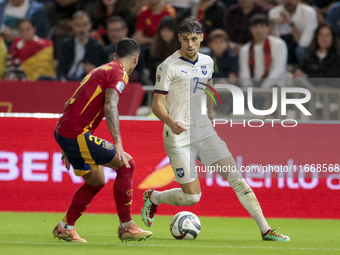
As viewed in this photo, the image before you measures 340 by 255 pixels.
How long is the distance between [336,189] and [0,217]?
5079 millimetres

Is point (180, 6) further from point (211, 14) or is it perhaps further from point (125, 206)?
point (125, 206)

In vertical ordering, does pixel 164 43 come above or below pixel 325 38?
below

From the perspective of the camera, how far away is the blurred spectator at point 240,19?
11.6 m

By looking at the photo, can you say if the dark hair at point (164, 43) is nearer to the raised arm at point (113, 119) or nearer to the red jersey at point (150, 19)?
the red jersey at point (150, 19)

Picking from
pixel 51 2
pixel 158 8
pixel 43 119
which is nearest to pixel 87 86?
pixel 43 119

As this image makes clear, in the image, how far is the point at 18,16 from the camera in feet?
41.3

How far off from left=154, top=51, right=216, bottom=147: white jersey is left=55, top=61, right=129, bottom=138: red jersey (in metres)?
0.78

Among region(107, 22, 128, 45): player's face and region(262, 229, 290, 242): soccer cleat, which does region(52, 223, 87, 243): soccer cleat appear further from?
region(107, 22, 128, 45): player's face

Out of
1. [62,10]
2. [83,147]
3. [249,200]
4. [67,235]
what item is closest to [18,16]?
[62,10]

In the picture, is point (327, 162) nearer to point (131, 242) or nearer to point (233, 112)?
point (233, 112)

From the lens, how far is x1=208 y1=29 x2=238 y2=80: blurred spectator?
34.6ft

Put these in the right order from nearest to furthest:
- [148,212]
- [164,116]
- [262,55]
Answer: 1. [164,116]
2. [148,212]
3. [262,55]

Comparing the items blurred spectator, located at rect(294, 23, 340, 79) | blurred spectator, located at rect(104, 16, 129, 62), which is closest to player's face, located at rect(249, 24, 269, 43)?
blurred spectator, located at rect(294, 23, 340, 79)

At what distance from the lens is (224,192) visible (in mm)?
8531
